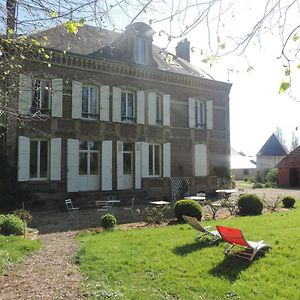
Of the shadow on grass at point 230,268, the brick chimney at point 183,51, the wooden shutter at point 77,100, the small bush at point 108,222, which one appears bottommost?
the shadow on grass at point 230,268

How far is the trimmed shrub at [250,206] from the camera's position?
1452cm

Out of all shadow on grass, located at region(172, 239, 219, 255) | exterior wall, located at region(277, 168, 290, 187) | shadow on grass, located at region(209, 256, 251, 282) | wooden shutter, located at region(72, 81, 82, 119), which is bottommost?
shadow on grass, located at region(209, 256, 251, 282)

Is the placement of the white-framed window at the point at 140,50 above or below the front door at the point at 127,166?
above

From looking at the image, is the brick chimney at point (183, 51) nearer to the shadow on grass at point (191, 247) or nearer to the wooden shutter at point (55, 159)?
the wooden shutter at point (55, 159)

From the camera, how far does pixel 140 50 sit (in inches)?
810

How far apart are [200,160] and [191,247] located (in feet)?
47.5

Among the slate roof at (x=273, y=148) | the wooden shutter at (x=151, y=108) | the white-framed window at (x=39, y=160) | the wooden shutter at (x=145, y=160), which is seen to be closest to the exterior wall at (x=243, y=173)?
the slate roof at (x=273, y=148)

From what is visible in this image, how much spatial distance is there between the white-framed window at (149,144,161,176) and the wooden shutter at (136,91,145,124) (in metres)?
1.45

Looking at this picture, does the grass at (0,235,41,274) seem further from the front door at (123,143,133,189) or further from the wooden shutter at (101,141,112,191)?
the front door at (123,143,133,189)

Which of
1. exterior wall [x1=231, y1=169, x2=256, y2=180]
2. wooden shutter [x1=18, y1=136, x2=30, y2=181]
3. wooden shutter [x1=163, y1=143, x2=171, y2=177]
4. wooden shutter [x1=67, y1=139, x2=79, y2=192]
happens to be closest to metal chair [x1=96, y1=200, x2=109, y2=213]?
wooden shutter [x1=67, y1=139, x2=79, y2=192]

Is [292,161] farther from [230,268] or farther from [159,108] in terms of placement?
[230,268]

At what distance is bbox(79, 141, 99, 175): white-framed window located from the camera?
18.4 meters

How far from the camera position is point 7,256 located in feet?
23.7

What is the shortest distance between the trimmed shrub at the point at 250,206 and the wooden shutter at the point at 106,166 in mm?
6474
